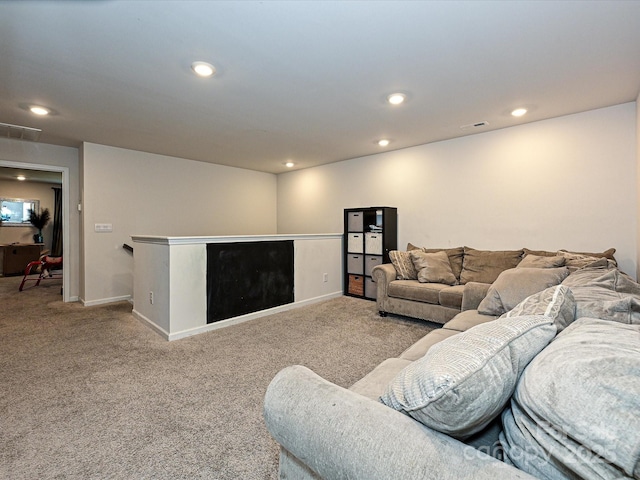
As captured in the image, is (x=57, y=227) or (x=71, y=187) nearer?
(x=71, y=187)

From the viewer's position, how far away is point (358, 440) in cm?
72

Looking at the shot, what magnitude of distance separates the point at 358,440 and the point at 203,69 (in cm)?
259

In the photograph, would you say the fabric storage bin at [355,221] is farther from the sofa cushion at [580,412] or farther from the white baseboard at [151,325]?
the sofa cushion at [580,412]

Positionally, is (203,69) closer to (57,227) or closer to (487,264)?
(487,264)

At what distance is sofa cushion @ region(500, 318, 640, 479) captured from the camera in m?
0.54

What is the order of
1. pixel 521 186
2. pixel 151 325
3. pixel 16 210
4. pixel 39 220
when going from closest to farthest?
pixel 151 325 < pixel 521 186 < pixel 16 210 < pixel 39 220

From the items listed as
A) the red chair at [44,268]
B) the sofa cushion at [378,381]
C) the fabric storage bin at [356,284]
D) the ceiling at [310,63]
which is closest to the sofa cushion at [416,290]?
the fabric storage bin at [356,284]

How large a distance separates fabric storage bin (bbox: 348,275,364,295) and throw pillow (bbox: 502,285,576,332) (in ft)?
11.3

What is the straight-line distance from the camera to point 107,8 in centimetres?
171

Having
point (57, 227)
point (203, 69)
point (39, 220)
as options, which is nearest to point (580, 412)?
point (203, 69)

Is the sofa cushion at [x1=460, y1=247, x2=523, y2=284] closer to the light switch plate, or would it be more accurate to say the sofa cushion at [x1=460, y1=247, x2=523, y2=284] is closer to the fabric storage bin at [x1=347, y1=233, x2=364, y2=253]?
the fabric storage bin at [x1=347, y1=233, x2=364, y2=253]

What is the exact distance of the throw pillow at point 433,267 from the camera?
3.65m

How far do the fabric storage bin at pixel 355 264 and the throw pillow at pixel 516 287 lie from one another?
253 cm

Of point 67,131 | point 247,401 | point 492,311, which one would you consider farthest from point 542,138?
point 67,131
